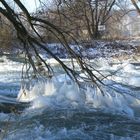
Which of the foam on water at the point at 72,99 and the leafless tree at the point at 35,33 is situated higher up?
the leafless tree at the point at 35,33

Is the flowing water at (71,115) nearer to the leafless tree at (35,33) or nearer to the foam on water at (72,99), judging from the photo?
the foam on water at (72,99)

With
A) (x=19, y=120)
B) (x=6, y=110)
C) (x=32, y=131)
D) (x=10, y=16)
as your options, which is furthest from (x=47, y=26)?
(x=6, y=110)

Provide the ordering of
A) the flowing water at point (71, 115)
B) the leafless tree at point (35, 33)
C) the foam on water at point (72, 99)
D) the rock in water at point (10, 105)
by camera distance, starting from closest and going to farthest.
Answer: the leafless tree at point (35, 33) → the flowing water at point (71, 115) → the rock in water at point (10, 105) → the foam on water at point (72, 99)

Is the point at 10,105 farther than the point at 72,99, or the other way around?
the point at 72,99

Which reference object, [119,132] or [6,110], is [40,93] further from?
[119,132]

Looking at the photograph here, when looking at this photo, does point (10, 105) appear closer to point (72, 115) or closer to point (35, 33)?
point (72, 115)

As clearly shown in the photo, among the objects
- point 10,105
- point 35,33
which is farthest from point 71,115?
point 35,33

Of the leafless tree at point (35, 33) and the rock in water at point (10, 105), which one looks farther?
the rock in water at point (10, 105)

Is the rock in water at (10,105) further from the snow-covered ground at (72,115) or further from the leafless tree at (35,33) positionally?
the leafless tree at (35,33)

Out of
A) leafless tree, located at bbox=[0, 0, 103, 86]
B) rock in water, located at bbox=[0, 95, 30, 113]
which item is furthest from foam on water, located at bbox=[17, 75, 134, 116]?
leafless tree, located at bbox=[0, 0, 103, 86]

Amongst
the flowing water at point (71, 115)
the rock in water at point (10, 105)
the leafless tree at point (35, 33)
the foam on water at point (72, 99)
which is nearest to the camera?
the leafless tree at point (35, 33)

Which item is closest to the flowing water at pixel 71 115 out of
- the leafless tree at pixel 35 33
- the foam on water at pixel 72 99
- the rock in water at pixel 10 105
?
the foam on water at pixel 72 99

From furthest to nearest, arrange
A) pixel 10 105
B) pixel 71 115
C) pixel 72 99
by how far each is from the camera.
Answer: pixel 72 99 < pixel 10 105 < pixel 71 115

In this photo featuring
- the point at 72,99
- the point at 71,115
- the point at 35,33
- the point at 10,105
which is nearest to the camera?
the point at 35,33
